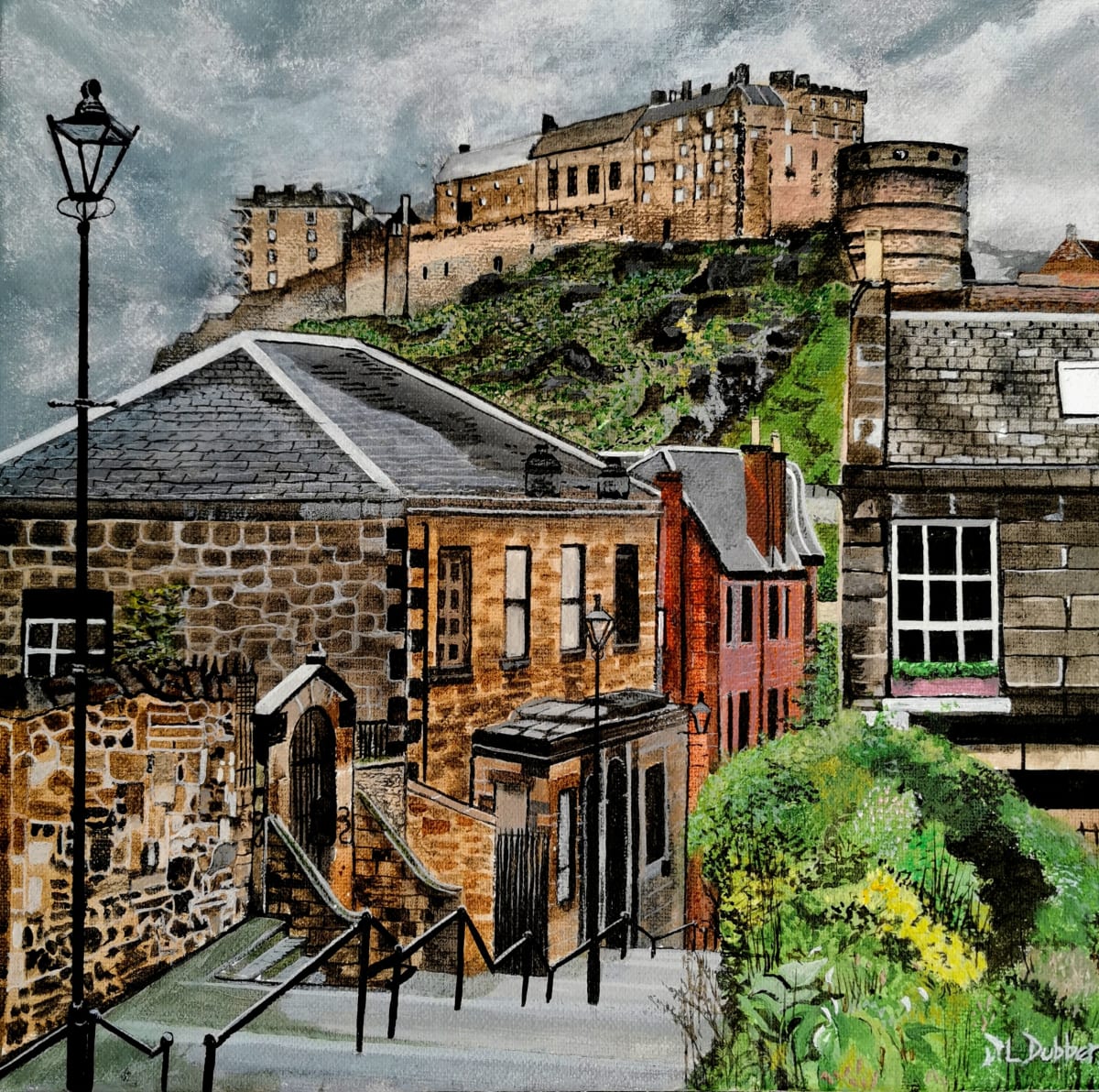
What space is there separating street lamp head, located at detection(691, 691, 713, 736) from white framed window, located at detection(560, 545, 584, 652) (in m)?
0.56

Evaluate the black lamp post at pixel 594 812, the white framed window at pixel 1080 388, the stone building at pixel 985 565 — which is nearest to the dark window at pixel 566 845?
the black lamp post at pixel 594 812

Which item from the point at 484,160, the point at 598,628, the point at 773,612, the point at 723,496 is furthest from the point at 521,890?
the point at 484,160

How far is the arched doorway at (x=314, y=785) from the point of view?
441 centimetres

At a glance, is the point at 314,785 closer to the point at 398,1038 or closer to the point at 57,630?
the point at 398,1038

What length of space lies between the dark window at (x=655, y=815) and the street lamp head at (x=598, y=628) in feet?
1.86

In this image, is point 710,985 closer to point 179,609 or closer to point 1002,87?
point 179,609

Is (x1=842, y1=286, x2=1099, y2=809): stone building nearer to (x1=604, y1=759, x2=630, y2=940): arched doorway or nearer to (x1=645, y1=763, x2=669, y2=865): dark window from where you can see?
(x1=645, y1=763, x2=669, y2=865): dark window

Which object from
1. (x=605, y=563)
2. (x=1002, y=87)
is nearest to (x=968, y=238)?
(x=1002, y=87)

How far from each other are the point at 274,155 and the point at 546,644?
2407mm

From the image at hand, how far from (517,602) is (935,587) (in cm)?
186

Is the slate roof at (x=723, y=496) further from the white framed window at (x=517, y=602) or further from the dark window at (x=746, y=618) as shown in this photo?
the white framed window at (x=517, y=602)

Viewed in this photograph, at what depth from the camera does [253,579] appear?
4.41 m

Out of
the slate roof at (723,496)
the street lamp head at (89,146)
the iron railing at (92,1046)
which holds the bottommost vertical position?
the iron railing at (92,1046)

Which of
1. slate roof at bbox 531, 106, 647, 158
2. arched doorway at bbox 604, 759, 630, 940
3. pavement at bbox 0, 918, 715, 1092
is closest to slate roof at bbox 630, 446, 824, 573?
arched doorway at bbox 604, 759, 630, 940
